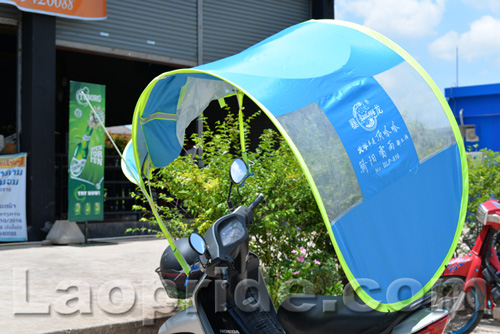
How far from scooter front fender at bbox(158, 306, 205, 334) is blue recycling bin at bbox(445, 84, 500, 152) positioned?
11.0 m

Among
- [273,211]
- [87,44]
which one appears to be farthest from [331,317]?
[87,44]

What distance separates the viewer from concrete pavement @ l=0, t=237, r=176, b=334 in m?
5.22

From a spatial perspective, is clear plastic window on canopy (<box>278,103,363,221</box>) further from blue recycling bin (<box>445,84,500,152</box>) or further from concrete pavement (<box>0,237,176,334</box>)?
blue recycling bin (<box>445,84,500,152</box>)

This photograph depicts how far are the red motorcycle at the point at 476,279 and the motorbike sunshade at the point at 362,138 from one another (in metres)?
1.77

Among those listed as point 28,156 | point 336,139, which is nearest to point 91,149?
point 28,156

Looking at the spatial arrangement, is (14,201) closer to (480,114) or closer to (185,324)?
(185,324)

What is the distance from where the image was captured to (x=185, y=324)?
145 inches

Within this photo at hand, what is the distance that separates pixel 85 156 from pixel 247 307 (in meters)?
8.17

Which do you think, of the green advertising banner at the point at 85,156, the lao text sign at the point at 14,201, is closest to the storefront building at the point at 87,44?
the lao text sign at the point at 14,201

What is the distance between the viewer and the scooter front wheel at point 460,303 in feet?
19.2

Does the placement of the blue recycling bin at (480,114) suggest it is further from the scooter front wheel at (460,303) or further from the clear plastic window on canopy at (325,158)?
the clear plastic window on canopy at (325,158)

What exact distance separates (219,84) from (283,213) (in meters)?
1.24

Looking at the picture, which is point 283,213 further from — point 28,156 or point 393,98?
point 28,156

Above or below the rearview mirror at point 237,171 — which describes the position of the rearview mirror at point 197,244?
below
